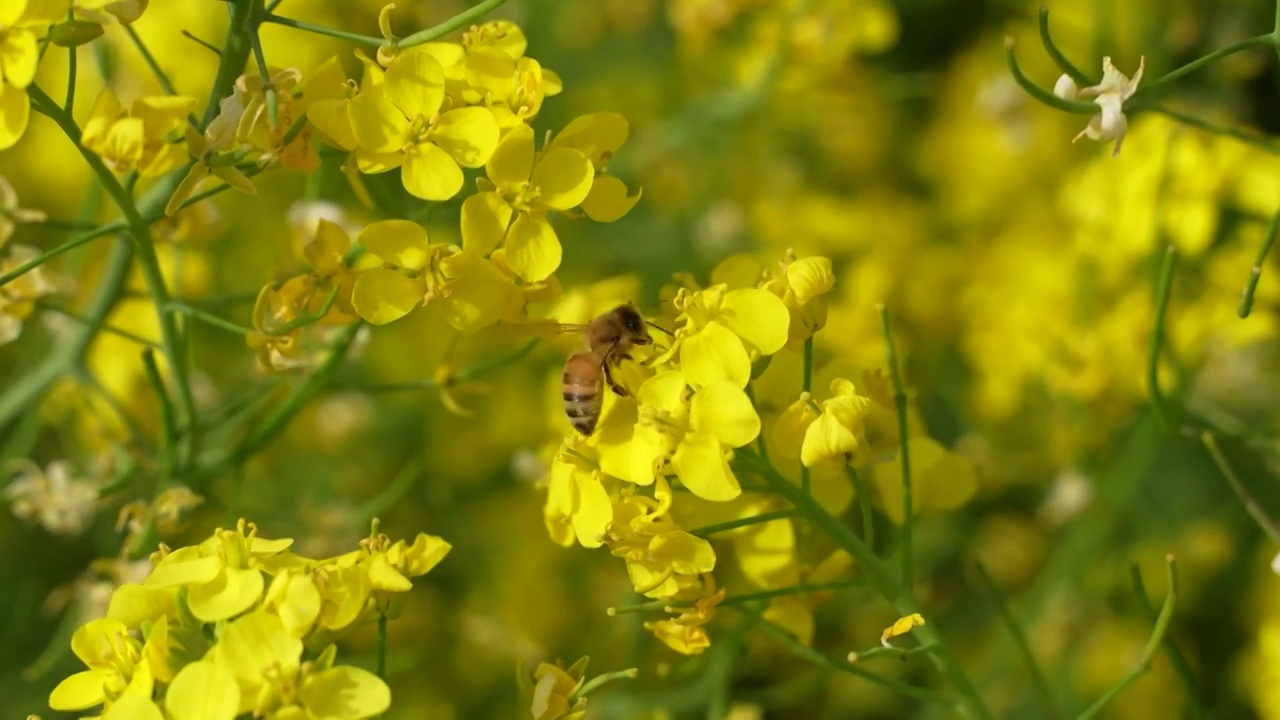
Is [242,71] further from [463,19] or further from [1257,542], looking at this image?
[1257,542]

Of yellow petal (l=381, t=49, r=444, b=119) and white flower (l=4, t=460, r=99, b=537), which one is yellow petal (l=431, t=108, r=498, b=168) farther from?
white flower (l=4, t=460, r=99, b=537)

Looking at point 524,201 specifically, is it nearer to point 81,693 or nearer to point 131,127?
point 131,127

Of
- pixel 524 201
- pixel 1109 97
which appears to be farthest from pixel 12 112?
pixel 1109 97

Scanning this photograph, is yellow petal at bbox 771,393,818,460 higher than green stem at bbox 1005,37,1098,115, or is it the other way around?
green stem at bbox 1005,37,1098,115

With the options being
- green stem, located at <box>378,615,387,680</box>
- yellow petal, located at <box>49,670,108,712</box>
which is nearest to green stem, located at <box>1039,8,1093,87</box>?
green stem, located at <box>378,615,387,680</box>

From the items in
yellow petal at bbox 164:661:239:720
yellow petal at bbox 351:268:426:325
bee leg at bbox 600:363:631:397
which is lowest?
yellow petal at bbox 164:661:239:720

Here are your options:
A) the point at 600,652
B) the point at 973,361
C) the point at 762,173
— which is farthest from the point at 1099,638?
the point at 762,173
